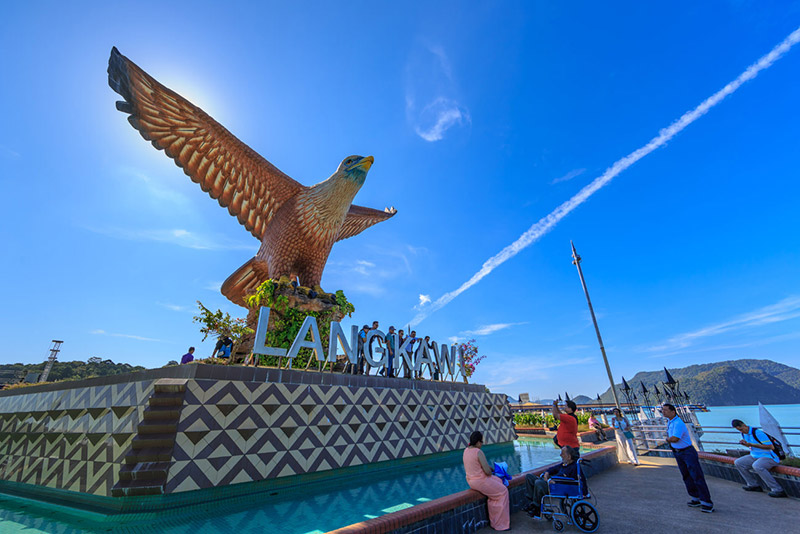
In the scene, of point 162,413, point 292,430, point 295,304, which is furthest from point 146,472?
point 295,304

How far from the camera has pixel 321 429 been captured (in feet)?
28.3

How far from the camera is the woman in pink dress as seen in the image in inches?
176

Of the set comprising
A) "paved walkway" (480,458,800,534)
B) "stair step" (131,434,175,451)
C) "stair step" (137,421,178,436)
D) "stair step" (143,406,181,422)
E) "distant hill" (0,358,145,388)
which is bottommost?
"paved walkway" (480,458,800,534)

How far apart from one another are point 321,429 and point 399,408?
10.4ft

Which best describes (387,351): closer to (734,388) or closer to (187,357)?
(187,357)

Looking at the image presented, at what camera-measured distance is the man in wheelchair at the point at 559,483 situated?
4.54 m

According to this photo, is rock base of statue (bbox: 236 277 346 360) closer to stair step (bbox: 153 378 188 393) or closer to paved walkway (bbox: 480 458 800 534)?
stair step (bbox: 153 378 188 393)

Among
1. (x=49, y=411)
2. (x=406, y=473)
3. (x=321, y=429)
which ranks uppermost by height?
(x=49, y=411)

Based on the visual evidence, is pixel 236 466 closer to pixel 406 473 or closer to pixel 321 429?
pixel 321 429

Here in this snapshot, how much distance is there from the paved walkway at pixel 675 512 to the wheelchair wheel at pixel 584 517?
0.13 m

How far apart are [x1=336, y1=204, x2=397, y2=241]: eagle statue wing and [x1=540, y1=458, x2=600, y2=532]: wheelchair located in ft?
46.4

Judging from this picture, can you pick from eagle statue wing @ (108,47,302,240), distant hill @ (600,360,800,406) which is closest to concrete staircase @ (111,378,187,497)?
eagle statue wing @ (108,47,302,240)

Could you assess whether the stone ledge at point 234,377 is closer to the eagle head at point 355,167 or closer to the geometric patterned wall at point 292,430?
the geometric patterned wall at point 292,430

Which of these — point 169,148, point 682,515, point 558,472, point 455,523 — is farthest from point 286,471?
point 169,148
